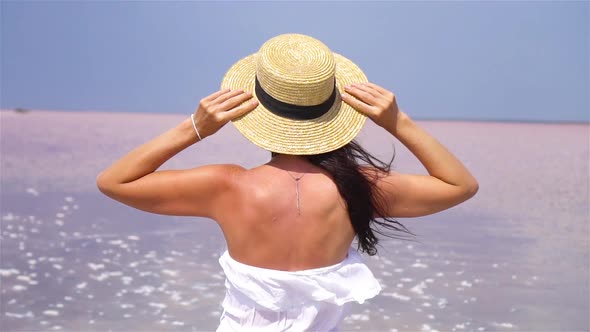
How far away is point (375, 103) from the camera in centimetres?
204

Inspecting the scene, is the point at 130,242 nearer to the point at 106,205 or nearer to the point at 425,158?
the point at 106,205

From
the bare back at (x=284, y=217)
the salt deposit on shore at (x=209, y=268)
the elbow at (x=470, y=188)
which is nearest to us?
the bare back at (x=284, y=217)

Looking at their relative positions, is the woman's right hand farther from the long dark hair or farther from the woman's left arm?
the woman's left arm

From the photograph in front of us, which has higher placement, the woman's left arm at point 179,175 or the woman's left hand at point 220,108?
the woman's left hand at point 220,108

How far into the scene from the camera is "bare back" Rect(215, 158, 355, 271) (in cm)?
197

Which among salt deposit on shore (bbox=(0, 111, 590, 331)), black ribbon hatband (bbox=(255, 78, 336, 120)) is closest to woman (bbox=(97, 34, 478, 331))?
black ribbon hatband (bbox=(255, 78, 336, 120))

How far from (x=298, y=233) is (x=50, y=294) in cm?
397

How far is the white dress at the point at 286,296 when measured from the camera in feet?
6.60

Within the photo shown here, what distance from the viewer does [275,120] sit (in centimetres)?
199

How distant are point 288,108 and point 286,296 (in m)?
0.49

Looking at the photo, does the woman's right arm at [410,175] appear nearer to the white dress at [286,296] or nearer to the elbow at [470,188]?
the elbow at [470,188]

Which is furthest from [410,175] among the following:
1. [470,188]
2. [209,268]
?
[209,268]

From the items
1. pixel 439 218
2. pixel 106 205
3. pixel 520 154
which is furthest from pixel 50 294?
pixel 520 154

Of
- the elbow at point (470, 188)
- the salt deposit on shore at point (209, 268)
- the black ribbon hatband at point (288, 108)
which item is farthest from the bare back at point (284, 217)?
the salt deposit on shore at point (209, 268)
